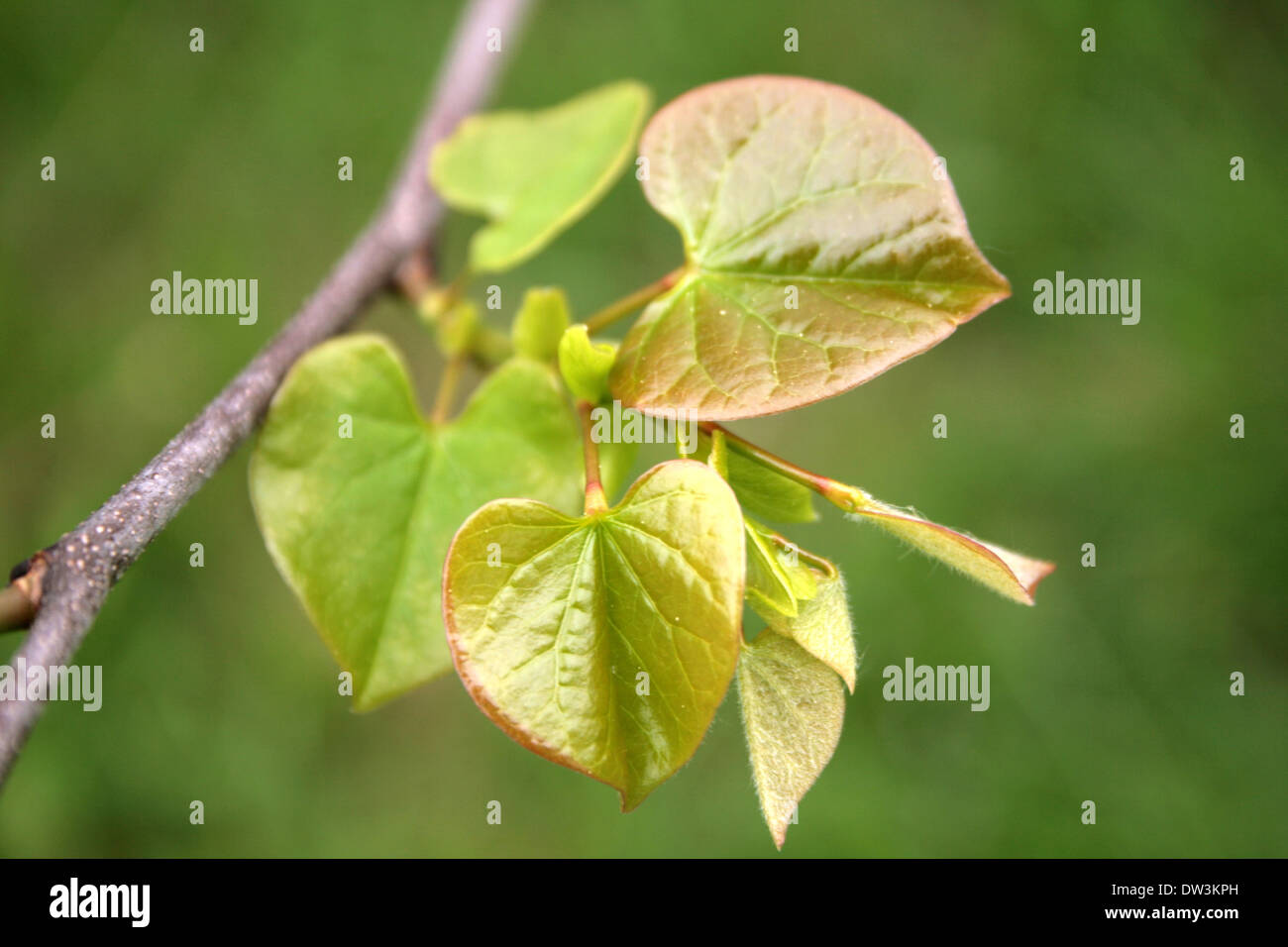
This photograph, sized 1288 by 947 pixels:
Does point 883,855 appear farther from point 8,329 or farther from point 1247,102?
point 8,329

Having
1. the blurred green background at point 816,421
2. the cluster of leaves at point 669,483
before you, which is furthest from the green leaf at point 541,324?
the blurred green background at point 816,421

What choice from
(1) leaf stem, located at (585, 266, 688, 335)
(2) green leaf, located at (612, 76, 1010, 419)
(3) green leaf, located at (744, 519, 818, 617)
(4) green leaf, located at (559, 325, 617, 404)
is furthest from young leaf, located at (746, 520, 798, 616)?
(1) leaf stem, located at (585, 266, 688, 335)

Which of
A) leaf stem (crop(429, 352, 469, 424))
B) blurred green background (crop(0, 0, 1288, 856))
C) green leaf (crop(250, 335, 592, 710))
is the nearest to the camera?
green leaf (crop(250, 335, 592, 710))

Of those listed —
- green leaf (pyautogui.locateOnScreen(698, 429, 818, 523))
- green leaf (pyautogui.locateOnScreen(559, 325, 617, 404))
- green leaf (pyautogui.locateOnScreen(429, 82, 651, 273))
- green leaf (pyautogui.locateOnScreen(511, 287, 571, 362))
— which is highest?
green leaf (pyautogui.locateOnScreen(429, 82, 651, 273))

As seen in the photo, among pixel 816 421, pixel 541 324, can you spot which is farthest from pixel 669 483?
pixel 816 421

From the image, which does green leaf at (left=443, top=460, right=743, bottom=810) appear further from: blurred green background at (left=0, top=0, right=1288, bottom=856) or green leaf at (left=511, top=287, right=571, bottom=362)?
blurred green background at (left=0, top=0, right=1288, bottom=856)

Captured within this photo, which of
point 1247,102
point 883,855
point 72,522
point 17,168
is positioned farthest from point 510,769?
point 1247,102

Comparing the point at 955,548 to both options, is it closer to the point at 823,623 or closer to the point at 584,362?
the point at 823,623
